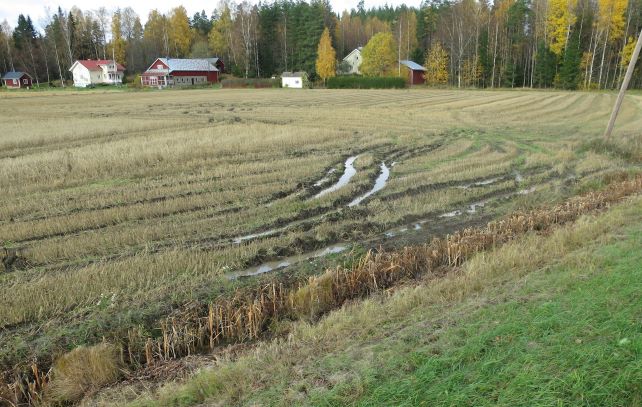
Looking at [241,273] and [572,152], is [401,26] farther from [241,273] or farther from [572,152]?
[241,273]

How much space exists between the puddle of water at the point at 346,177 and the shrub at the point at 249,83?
58.2 m

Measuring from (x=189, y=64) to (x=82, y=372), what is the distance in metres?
79.5

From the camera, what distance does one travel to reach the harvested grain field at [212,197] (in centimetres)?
784

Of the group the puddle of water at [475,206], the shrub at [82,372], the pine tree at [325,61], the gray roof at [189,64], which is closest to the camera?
the shrub at [82,372]

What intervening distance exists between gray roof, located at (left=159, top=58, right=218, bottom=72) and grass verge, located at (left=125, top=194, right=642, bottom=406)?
254ft

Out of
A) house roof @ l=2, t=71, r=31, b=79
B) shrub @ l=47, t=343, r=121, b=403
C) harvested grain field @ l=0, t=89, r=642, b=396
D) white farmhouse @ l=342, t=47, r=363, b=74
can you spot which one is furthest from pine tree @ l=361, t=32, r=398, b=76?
shrub @ l=47, t=343, r=121, b=403

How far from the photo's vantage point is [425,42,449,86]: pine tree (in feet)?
246

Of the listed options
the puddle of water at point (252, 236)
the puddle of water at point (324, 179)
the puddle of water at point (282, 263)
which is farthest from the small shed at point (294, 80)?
the puddle of water at point (282, 263)

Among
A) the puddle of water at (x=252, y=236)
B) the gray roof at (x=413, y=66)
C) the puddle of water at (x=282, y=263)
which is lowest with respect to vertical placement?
the puddle of water at (x=282, y=263)

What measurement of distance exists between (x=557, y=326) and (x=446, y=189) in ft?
31.2

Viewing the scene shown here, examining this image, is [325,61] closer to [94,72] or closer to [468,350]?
[94,72]

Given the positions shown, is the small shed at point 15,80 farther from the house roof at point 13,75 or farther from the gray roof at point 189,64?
the gray roof at point 189,64

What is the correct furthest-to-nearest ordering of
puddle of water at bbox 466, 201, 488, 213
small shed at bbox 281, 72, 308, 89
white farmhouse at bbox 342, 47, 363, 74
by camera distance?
white farmhouse at bbox 342, 47, 363, 74 → small shed at bbox 281, 72, 308, 89 → puddle of water at bbox 466, 201, 488, 213

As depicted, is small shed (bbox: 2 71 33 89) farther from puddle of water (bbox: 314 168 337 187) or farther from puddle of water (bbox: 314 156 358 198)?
puddle of water (bbox: 314 168 337 187)
